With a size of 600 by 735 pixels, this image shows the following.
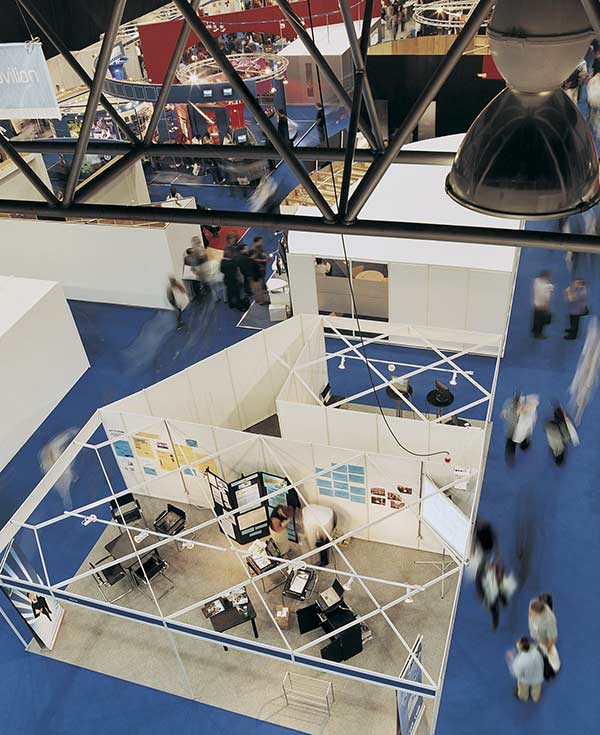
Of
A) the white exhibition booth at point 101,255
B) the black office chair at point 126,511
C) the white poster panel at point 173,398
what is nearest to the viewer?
the black office chair at point 126,511

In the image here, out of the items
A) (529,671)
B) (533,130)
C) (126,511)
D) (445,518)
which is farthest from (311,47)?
(126,511)

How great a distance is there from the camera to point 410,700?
18.7 ft

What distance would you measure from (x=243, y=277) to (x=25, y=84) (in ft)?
19.9

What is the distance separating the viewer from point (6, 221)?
1232 cm

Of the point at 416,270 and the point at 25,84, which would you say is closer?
the point at 25,84

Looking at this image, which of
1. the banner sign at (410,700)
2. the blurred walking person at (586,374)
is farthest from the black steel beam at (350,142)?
the blurred walking person at (586,374)

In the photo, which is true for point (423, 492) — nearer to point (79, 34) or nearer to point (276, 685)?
point (276, 685)

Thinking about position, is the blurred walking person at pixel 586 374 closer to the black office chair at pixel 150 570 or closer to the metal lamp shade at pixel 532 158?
the black office chair at pixel 150 570

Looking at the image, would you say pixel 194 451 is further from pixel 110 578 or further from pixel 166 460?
pixel 110 578

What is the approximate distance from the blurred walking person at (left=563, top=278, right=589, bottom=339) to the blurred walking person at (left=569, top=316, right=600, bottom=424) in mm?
226

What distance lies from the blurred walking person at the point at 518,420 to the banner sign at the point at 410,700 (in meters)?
3.51

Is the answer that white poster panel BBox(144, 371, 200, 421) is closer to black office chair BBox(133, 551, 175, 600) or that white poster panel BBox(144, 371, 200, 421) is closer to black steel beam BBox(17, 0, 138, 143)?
black office chair BBox(133, 551, 175, 600)

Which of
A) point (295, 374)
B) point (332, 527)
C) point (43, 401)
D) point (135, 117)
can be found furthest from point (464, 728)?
point (135, 117)

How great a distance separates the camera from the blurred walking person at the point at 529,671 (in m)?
6.31
